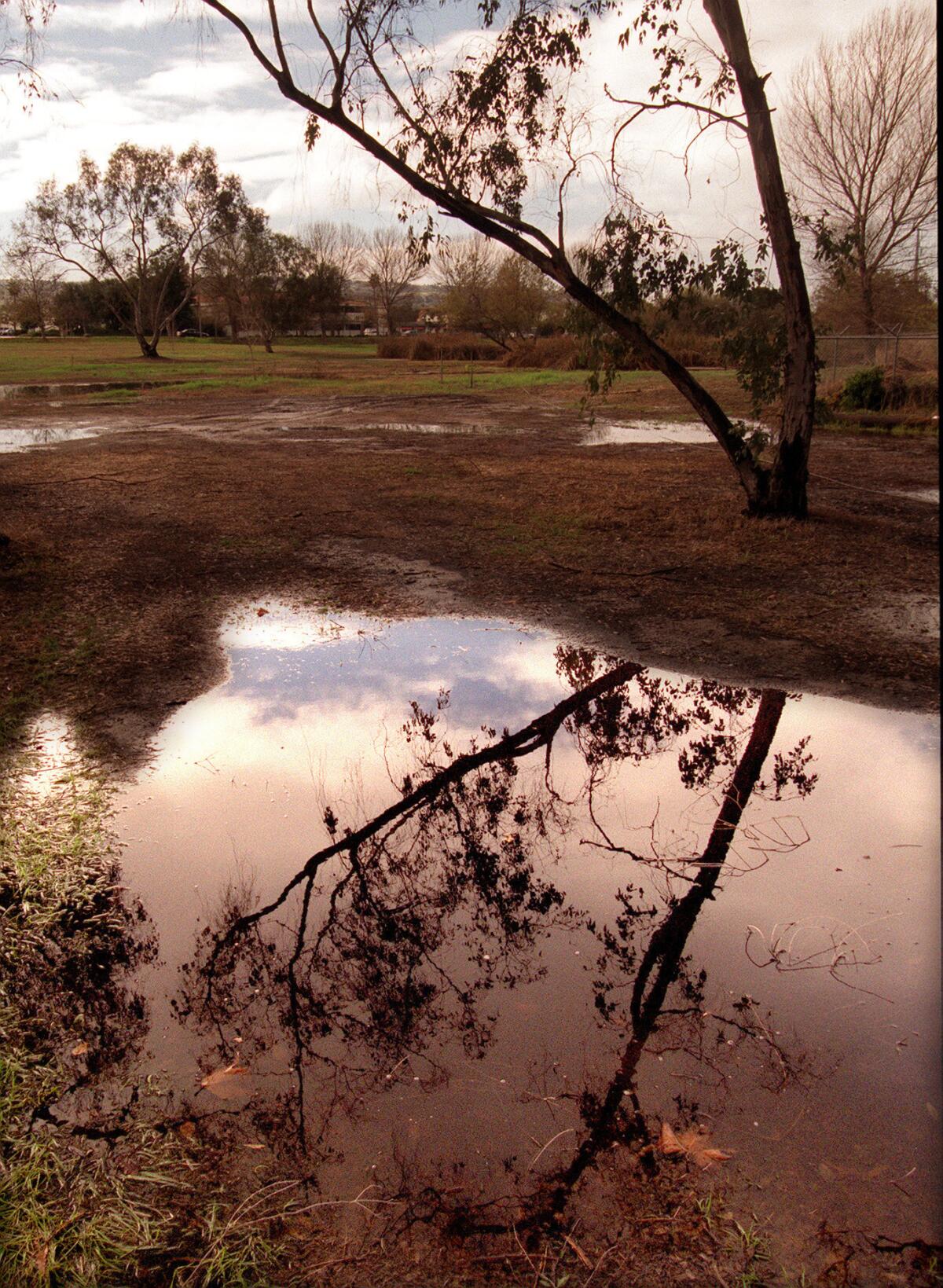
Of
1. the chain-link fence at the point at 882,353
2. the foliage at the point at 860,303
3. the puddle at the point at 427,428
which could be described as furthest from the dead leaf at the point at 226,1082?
the foliage at the point at 860,303

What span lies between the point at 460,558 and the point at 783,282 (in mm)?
4598

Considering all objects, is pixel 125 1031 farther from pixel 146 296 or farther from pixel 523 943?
pixel 146 296

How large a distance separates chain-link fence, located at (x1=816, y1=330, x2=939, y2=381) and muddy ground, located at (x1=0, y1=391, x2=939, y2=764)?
599 centimetres

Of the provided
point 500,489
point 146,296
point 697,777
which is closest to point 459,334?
point 146,296

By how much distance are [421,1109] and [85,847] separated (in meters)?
2.30

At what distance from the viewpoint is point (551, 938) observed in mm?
3834

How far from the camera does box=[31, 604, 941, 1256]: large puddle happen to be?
9.27 feet

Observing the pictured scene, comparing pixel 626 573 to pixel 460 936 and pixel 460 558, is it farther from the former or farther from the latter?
pixel 460 936

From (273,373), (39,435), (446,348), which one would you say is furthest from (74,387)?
(446,348)

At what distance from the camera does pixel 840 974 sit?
11.6ft

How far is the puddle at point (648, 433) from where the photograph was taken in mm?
18578

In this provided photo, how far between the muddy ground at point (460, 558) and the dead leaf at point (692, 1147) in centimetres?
367

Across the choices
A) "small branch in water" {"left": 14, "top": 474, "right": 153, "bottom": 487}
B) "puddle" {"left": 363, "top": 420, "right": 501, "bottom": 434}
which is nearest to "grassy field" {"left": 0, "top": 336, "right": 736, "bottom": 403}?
"puddle" {"left": 363, "top": 420, "right": 501, "bottom": 434}

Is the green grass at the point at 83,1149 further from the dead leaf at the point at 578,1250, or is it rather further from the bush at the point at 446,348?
the bush at the point at 446,348
